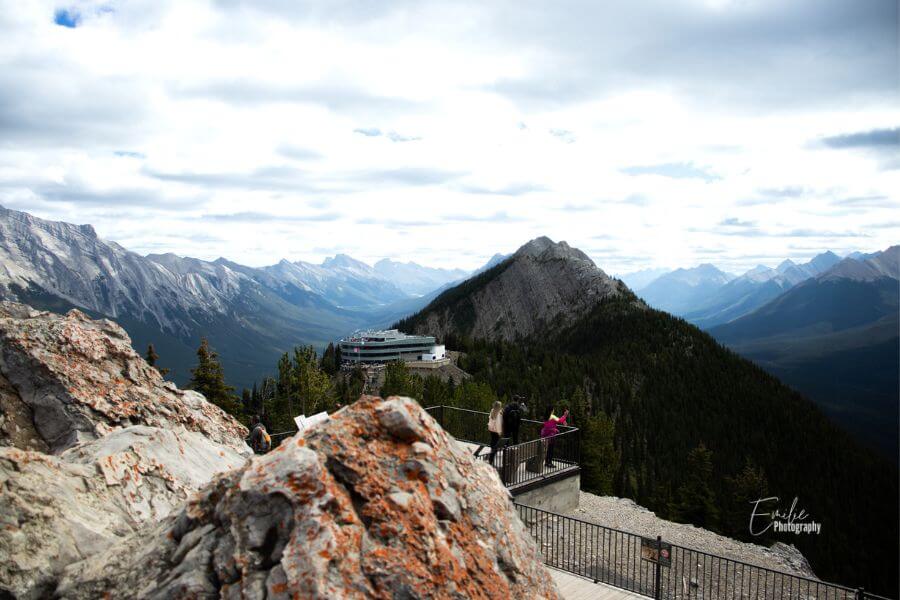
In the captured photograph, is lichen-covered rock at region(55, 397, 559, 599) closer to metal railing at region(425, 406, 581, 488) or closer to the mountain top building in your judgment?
metal railing at region(425, 406, 581, 488)

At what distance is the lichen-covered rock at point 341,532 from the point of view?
23.5 feet

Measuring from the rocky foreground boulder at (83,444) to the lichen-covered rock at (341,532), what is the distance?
0.86 metres

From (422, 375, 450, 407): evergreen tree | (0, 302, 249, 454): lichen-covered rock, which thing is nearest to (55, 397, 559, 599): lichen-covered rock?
(0, 302, 249, 454): lichen-covered rock

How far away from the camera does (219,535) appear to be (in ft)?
25.2

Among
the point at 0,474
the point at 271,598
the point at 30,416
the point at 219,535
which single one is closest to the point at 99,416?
the point at 30,416

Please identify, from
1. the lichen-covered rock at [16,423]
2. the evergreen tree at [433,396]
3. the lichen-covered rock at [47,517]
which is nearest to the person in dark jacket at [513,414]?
the lichen-covered rock at [47,517]

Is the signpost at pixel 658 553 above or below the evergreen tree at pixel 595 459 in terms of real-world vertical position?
above

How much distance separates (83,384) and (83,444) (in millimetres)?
4096

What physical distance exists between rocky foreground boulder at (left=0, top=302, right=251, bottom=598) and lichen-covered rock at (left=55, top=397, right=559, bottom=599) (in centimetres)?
86

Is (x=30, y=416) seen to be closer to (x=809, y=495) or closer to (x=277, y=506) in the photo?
(x=277, y=506)

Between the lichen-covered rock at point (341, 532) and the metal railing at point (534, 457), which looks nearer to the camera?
the lichen-covered rock at point (341, 532)

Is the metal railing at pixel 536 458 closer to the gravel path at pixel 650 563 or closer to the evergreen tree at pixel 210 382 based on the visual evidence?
the gravel path at pixel 650 563

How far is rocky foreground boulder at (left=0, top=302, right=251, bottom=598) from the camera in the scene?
901 centimetres

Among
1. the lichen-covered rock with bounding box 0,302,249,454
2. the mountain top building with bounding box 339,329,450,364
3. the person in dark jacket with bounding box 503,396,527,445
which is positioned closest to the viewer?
the lichen-covered rock with bounding box 0,302,249,454
